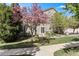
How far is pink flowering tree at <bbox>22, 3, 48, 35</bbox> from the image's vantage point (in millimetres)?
6348

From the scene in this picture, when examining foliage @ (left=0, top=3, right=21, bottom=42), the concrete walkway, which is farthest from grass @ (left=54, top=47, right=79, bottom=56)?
foliage @ (left=0, top=3, right=21, bottom=42)

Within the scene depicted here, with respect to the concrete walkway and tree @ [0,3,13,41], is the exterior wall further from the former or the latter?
tree @ [0,3,13,41]

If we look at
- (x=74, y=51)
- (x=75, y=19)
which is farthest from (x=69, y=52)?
(x=75, y=19)

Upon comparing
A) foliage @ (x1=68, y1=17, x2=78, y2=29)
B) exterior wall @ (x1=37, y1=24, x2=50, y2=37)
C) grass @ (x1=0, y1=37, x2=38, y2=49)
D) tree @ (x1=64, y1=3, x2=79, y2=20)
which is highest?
tree @ (x1=64, y1=3, x2=79, y2=20)

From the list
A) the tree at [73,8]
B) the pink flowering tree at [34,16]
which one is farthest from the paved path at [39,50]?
the tree at [73,8]

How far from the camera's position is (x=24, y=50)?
20.9ft

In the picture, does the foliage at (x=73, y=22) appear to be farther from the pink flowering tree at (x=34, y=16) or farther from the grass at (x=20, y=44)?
the grass at (x=20, y=44)

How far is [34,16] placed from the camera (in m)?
6.36

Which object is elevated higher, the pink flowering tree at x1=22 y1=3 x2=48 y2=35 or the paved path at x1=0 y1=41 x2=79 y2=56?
the pink flowering tree at x1=22 y1=3 x2=48 y2=35

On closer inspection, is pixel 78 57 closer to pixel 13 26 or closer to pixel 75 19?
pixel 75 19

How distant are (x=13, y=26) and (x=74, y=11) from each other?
3.84ft

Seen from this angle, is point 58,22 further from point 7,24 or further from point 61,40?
point 7,24

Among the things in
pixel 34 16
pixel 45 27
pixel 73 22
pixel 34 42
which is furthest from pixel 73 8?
pixel 34 42

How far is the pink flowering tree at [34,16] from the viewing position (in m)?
6.35
